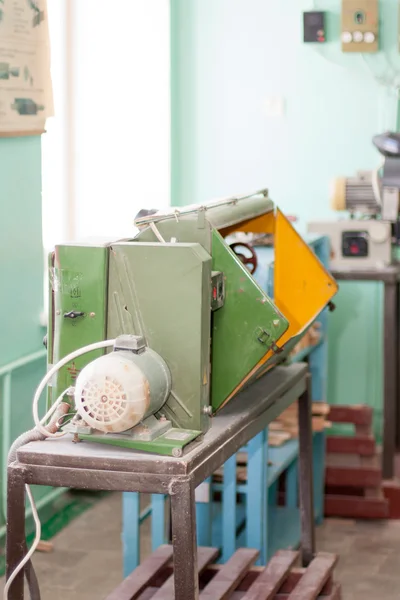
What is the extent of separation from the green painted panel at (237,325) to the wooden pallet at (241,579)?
0.72 m

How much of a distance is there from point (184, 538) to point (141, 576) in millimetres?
859

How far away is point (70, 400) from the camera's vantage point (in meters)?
2.23

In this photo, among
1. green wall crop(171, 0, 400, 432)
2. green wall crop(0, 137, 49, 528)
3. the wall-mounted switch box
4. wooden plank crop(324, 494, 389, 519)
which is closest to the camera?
green wall crop(0, 137, 49, 528)

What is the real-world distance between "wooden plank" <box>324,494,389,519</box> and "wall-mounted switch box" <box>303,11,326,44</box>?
2255mm

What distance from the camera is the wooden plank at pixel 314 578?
9.15 ft

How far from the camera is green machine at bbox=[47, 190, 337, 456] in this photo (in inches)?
80.7

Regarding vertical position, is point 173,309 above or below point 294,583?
above

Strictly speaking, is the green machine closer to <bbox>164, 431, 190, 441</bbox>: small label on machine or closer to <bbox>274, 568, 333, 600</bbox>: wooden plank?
<bbox>164, 431, 190, 441</bbox>: small label on machine

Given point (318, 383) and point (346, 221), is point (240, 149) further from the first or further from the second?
point (318, 383)

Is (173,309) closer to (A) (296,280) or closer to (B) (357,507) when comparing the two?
(A) (296,280)

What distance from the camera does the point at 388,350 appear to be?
14.3ft

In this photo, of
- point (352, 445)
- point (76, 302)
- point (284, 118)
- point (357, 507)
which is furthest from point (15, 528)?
point (284, 118)

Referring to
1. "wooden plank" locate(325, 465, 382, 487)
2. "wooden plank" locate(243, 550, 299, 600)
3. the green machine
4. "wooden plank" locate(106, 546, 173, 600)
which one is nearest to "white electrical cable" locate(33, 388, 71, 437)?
the green machine

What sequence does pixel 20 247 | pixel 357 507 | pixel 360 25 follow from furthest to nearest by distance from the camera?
pixel 360 25 < pixel 357 507 < pixel 20 247
